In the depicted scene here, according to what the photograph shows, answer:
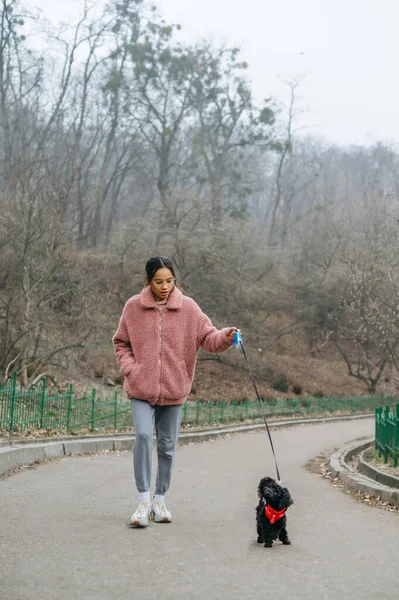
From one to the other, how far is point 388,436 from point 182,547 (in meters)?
8.12

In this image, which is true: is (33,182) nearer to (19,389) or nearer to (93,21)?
(19,389)

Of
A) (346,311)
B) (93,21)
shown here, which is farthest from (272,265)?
(93,21)

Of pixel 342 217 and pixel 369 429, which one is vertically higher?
pixel 342 217

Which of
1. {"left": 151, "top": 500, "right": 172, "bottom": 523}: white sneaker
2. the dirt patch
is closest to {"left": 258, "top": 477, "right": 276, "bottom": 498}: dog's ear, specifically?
{"left": 151, "top": 500, "right": 172, "bottom": 523}: white sneaker

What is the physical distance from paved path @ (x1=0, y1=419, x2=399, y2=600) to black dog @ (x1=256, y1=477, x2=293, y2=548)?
118 mm

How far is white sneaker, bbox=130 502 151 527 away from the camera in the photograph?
609 cm

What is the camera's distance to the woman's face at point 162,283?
640 centimetres

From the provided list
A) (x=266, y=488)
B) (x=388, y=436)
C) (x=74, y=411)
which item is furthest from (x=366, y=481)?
(x=74, y=411)

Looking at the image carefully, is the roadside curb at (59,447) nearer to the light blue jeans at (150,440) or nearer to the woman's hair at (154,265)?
the light blue jeans at (150,440)

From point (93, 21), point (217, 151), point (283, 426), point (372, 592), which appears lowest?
point (283, 426)

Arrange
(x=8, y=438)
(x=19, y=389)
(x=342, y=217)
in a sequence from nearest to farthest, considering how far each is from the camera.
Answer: (x=8, y=438)
(x=19, y=389)
(x=342, y=217)

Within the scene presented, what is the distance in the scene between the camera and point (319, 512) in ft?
26.2

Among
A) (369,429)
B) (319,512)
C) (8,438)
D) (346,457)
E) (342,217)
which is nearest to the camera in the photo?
(319,512)

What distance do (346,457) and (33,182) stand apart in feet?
43.2
